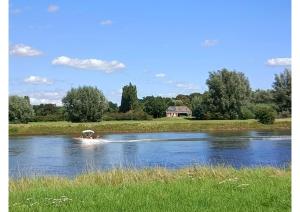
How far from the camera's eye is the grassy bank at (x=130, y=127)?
54.0m

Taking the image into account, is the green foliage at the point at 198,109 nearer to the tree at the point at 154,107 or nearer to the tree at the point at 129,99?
the tree at the point at 154,107

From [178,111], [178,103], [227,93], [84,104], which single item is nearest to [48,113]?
[84,104]

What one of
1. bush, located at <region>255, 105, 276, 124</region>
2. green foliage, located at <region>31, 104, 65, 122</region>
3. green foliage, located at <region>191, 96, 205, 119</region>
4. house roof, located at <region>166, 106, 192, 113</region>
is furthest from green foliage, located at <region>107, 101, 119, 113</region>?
house roof, located at <region>166, 106, 192, 113</region>

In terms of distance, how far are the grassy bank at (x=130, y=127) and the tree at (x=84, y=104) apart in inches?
50.3

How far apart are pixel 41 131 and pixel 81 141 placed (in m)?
11.3

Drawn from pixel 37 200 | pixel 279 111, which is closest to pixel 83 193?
pixel 37 200

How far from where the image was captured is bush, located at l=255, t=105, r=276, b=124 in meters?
62.9

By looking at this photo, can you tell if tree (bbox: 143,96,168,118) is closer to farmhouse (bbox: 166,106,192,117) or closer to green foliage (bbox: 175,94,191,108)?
farmhouse (bbox: 166,106,192,117)

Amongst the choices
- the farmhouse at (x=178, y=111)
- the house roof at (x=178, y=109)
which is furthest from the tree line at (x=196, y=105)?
the house roof at (x=178, y=109)

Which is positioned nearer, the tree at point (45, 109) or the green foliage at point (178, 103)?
the tree at point (45, 109)

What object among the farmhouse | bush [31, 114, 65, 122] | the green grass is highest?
the farmhouse

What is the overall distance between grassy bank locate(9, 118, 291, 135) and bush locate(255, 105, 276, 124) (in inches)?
34.5
